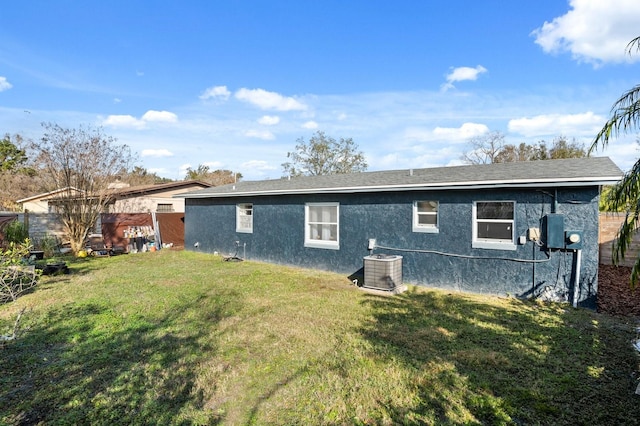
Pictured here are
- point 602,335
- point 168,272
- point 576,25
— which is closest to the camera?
point 602,335

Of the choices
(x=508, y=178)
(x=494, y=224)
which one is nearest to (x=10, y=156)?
(x=494, y=224)

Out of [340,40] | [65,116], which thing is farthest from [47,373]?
[340,40]

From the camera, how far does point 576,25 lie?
882 centimetres

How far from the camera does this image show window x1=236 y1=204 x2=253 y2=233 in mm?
12665

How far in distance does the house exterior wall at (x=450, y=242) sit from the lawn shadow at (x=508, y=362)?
0.81 meters

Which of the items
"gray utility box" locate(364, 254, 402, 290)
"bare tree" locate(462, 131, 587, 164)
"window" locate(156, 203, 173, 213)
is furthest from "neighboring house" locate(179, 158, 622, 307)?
"bare tree" locate(462, 131, 587, 164)

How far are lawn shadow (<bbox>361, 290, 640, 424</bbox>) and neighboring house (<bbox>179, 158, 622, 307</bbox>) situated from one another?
0.89 m

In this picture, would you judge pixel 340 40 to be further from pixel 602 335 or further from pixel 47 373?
pixel 47 373

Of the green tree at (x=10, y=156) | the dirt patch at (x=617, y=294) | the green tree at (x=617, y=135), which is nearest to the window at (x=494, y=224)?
the dirt patch at (x=617, y=294)

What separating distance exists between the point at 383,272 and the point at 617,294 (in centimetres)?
519

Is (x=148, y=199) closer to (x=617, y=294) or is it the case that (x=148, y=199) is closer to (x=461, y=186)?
(x=461, y=186)

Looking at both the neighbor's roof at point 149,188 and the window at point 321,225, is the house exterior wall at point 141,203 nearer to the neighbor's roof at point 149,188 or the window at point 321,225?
the neighbor's roof at point 149,188

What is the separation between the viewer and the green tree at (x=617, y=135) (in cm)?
320

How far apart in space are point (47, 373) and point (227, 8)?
11.4 m
